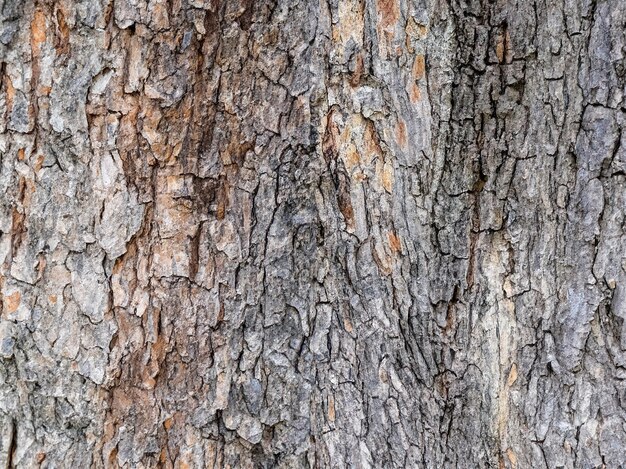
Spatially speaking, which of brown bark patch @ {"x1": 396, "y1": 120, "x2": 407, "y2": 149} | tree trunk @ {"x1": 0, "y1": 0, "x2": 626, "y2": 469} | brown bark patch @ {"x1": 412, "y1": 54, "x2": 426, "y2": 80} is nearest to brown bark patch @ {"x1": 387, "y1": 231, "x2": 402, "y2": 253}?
tree trunk @ {"x1": 0, "y1": 0, "x2": 626, "y2": 469}

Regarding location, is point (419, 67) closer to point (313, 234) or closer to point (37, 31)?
point (313, 234)

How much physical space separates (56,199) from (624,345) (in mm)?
1554

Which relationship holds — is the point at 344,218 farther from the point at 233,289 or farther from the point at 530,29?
the point at 530,29

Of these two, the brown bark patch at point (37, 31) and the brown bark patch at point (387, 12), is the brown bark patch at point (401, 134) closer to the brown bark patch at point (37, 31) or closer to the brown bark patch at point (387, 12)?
the brown bark patch at point (387, 12)

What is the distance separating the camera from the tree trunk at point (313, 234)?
149 centimetres

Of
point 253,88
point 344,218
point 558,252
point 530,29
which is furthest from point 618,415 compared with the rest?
point 253,88

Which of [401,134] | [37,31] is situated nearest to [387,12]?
[401,134]

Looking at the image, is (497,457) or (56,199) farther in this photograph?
(497,457)

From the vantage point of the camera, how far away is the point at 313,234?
158cm

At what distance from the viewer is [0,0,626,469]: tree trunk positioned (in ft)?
4.88

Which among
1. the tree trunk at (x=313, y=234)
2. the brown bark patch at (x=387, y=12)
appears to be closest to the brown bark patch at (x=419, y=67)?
the tree trunk at (x=313, y=234)

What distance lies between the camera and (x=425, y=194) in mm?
1589

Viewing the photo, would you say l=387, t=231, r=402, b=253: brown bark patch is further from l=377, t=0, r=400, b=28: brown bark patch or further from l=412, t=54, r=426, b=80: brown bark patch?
l=377, t=0, r=400, b=28: brown bark patch

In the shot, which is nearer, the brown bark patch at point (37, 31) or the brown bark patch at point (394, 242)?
the brown bark patch at point (37, 31)
